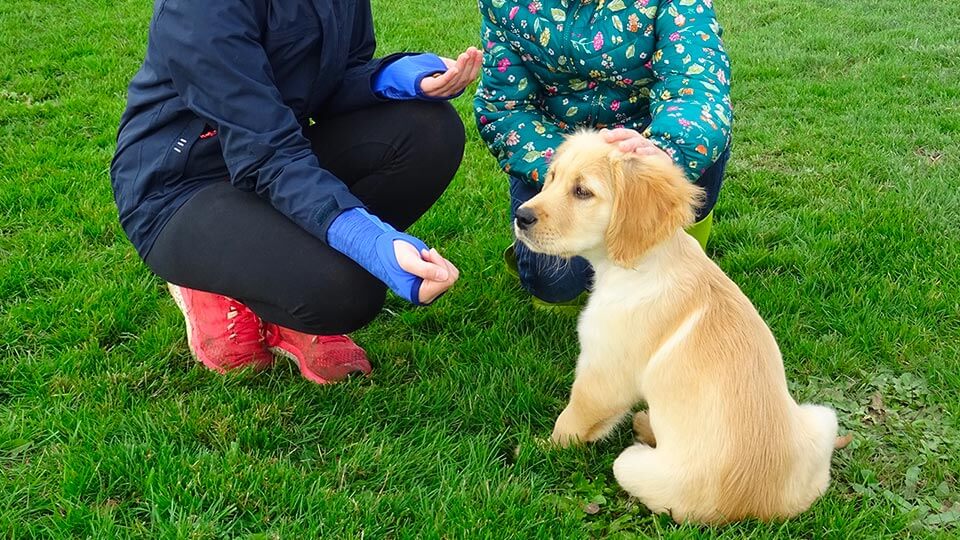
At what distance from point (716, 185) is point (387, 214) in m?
1.40

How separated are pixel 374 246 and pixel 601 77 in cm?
136

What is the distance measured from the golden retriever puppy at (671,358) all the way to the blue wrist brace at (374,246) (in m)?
0.41

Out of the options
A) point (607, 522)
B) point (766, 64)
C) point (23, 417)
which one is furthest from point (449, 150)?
point (766, 64)

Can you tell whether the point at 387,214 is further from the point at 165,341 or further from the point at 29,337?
the point at 29,337

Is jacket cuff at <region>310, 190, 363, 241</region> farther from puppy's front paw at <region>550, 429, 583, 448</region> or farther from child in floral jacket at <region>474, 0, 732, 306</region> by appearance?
puppy's front paw at <region>550, 429, 583, 448</region>

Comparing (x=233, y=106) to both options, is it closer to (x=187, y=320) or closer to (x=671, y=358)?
(x=187, y=320)

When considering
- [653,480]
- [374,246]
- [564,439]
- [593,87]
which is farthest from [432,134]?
[653,480]

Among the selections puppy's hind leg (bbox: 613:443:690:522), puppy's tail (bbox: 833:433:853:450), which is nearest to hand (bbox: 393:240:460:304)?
puppy's hind leg (bbox: 613:443:690:522)

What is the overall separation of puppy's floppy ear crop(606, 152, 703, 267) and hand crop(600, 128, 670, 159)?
62 millimetres

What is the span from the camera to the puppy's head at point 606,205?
224 cm

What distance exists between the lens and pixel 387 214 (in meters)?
3.13

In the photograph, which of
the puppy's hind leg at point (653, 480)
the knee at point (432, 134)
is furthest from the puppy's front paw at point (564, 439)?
the knee at point (432, 134)

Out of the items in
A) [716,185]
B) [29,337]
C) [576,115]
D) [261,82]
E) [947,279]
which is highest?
[261,82]

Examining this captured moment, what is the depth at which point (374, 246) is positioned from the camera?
222cm
